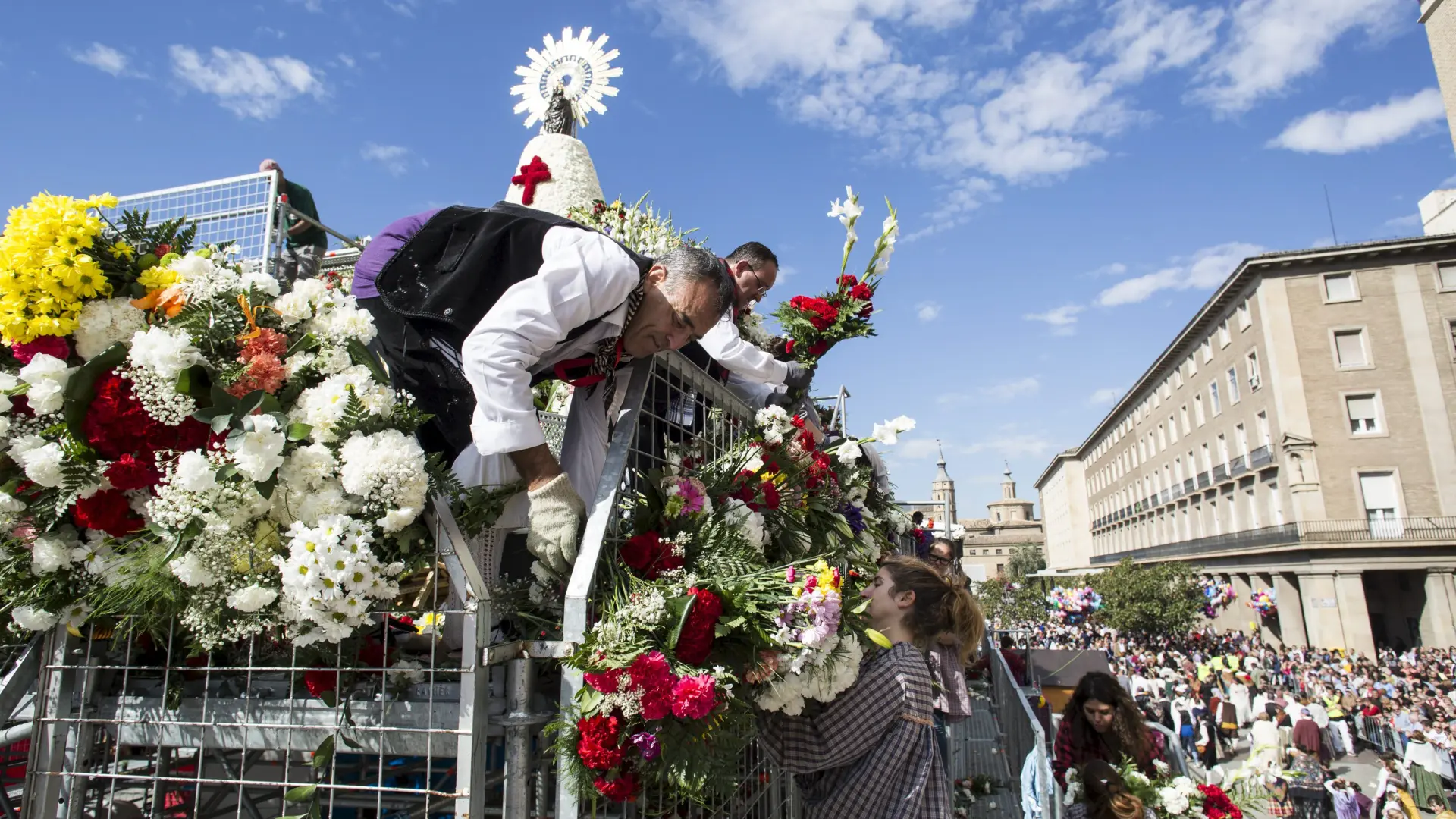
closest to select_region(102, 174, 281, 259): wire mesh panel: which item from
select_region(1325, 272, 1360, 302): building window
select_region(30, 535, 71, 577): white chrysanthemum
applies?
select_region(30, 535, 71, 577): white chrysanthemum

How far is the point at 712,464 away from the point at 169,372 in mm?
1616

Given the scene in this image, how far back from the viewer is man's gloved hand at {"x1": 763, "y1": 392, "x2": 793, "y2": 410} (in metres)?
4.09

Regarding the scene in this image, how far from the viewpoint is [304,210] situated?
333 inches

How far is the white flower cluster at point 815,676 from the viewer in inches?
87.1

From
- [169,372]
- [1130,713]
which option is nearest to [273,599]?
[169,372]

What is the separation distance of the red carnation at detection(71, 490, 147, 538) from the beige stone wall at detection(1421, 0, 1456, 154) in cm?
5236

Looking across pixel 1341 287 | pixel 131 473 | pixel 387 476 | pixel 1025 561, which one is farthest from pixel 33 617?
pixel 1025 561

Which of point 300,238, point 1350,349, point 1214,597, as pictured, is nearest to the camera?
point 300,238

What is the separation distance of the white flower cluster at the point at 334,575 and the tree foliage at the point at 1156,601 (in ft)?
114

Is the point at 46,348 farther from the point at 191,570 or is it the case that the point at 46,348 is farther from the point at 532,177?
the point at 532,177

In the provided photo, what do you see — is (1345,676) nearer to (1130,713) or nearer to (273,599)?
(1130,713)

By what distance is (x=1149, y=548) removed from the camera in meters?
61.0

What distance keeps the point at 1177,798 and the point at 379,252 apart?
14.8 feet

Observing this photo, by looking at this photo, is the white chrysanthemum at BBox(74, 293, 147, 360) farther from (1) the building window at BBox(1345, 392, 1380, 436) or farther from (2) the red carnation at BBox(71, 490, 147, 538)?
(1) the building window at BBox(1345, 392, 1380, 436)
